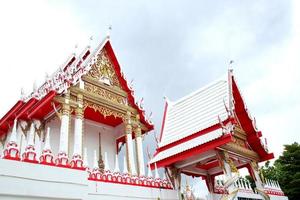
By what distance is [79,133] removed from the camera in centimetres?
945

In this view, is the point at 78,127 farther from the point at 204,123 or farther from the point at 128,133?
the point at 204,123

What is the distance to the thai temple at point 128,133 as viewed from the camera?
8336mm

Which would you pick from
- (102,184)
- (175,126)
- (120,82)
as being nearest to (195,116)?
(175,126)

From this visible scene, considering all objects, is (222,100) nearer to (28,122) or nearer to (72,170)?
(72,170)

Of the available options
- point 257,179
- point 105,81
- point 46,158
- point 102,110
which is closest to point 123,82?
point 105,81

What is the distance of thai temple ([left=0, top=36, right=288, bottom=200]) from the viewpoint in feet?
27.3

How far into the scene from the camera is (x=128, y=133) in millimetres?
11477

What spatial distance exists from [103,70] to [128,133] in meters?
2.72

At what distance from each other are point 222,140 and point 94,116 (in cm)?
559

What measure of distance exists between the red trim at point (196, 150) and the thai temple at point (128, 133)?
0.10ft

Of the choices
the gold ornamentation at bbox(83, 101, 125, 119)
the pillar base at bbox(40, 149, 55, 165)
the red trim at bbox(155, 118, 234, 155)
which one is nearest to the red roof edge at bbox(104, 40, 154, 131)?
the gold ornamentation at bbox(83, 101, 125, 119)

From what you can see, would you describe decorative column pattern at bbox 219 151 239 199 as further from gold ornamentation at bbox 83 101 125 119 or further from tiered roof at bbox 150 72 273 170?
gold ornamentation at bbox 83 101 125 119

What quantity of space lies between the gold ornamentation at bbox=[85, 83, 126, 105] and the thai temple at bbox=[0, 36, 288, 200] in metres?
0.04

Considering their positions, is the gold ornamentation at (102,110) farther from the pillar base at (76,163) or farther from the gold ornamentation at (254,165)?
the gold ornamentation at (254,165)
